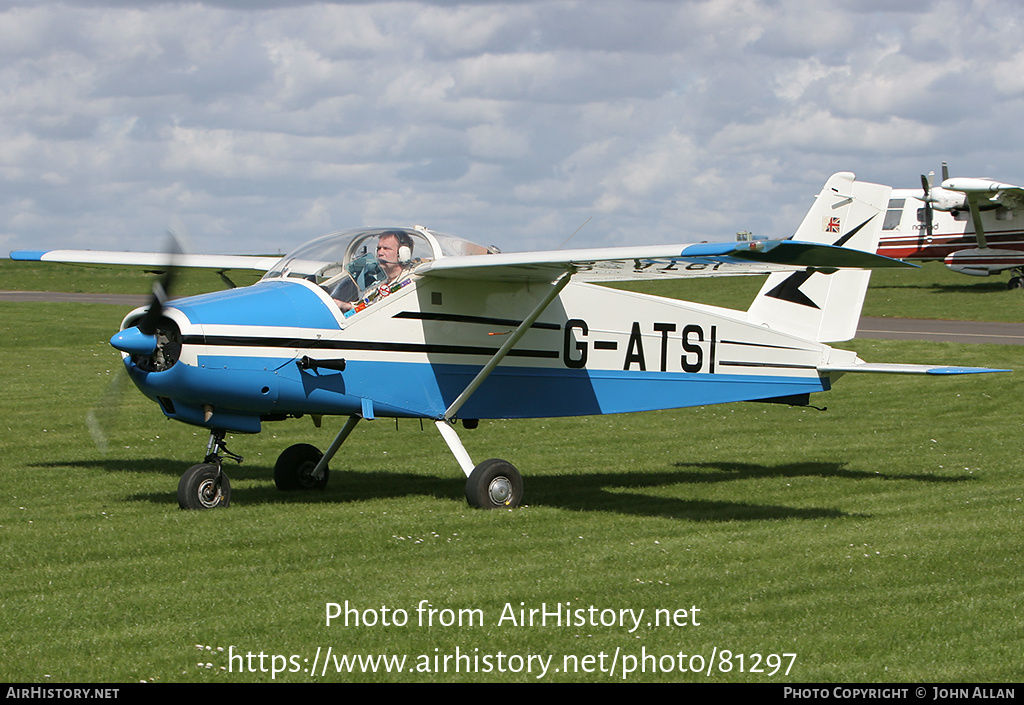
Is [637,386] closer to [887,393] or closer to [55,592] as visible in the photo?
[55,592]

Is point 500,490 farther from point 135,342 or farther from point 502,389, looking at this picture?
point 135,342

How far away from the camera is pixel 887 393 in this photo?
854 inches

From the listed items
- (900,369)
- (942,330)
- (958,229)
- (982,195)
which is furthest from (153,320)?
(958,229)

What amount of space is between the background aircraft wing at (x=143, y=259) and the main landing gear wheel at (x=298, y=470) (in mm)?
2581

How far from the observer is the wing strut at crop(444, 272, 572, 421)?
36.2ft

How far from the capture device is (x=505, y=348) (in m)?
11.1

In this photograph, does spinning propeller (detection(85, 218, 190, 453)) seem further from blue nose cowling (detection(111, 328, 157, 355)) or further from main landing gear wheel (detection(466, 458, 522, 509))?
main landing gear wheel (detection(466, 458, 522, 509))

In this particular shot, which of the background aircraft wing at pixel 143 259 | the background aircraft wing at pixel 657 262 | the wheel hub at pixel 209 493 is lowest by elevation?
the wheel hub at pixel 209 493

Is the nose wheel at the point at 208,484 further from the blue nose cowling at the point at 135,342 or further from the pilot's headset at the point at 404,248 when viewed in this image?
the pilot's headset at the point at 404,248

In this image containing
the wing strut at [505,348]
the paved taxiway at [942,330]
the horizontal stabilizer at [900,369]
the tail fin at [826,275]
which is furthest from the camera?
the paved taxiway at [942,330]

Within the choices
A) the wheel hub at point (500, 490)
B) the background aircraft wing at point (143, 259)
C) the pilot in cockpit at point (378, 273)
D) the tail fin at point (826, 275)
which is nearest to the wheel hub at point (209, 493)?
the pilot in cockpit at point (378, 273)

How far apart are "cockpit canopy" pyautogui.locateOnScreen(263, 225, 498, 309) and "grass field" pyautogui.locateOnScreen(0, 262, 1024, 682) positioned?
7.38ft

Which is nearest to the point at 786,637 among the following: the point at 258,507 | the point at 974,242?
the point at 258,507

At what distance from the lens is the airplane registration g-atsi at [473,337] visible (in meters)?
9.72
